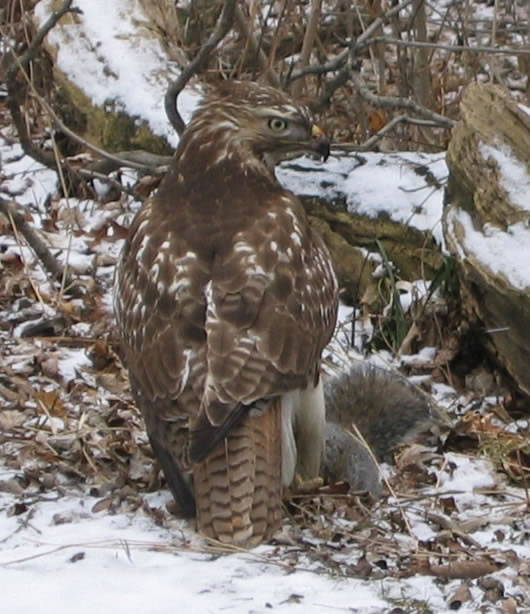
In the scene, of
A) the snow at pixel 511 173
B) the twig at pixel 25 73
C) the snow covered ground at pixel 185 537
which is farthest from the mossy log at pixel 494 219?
the twig at pixel 25 73

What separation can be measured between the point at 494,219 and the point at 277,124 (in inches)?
50.9

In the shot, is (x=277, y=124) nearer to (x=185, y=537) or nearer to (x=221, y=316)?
(x=221, y=316)

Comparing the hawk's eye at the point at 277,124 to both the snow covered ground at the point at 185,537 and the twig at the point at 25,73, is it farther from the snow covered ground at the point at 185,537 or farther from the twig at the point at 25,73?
the twig at the point at 25,73

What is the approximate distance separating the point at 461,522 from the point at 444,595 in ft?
2.34

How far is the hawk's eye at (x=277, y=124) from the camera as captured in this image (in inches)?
222

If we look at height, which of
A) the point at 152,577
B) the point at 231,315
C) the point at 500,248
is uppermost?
the point at 500,248

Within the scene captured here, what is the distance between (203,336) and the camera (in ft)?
16.4

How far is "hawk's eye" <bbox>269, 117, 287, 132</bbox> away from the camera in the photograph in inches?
222

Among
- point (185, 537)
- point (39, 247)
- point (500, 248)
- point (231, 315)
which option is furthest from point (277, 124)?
point (39, 247)

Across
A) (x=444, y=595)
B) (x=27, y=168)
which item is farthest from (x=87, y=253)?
(x=444, y=595)

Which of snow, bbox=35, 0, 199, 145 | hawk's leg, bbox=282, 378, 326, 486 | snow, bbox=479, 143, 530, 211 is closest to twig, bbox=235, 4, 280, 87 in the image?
snow, bbox=35, 0, 199, 145

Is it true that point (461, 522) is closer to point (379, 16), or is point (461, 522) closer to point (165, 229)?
point (165, 229)

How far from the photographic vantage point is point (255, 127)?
18.6 feet

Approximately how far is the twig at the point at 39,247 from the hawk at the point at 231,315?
1.89 m
